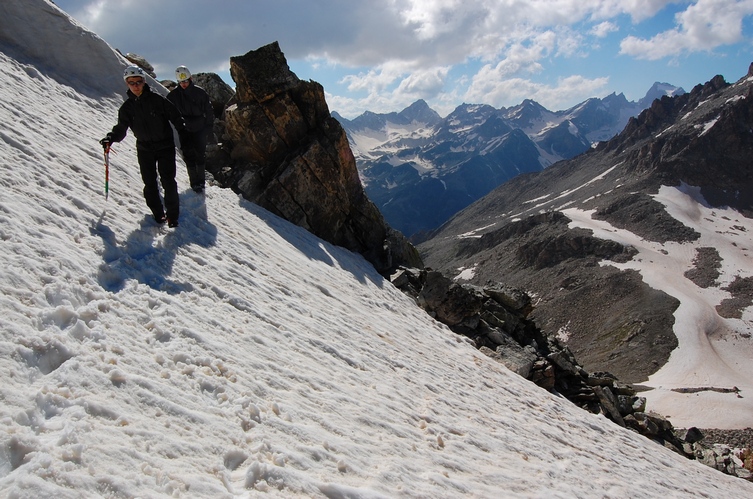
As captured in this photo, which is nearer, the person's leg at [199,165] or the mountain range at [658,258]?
the person's leg at [199,165]

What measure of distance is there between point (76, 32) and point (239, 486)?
19.8 m

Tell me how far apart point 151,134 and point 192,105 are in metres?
5.33

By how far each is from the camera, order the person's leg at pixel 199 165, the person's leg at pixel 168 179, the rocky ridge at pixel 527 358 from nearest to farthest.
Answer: the person's leg at pixel 168 179
the person's leg at pixel 199 165
the rocky ridge at pixel 527 358

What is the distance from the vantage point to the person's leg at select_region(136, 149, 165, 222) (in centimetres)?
1135

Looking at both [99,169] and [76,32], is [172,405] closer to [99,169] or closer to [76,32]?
[99,169]

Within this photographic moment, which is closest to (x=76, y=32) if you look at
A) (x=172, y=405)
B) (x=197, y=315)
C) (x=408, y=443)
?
(x=197, y=315)

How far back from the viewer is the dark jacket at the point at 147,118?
10.9 meters

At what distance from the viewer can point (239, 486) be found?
17.3ft

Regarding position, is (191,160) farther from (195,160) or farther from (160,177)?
(160,177)

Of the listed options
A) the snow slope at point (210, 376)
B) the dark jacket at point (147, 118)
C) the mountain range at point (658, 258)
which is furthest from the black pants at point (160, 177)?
the mountain range at point (658, 258)

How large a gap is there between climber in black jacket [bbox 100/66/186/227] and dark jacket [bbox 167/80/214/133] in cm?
434

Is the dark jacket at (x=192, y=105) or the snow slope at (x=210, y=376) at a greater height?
the dark jacket at (x=192, y=105)

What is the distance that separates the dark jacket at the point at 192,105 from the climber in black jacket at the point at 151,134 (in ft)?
14.2

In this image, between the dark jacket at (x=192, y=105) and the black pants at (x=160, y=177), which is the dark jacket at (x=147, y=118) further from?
→ the dark jacket at (x=192, y=105)
